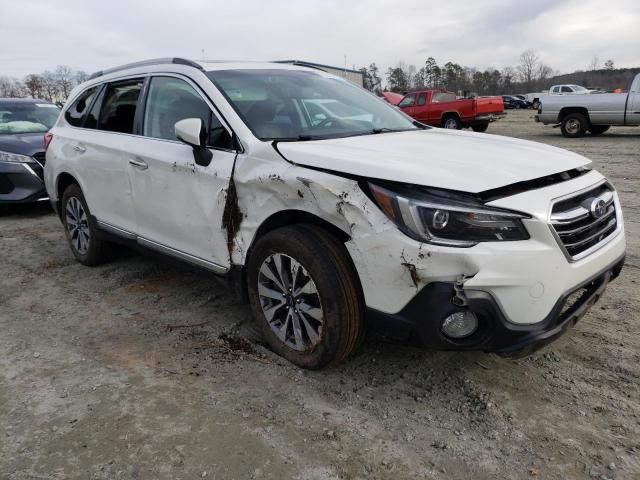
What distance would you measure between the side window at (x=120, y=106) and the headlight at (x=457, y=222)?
2.59m

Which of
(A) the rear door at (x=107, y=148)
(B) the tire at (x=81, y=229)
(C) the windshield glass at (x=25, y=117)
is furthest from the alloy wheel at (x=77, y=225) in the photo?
(C) the windshield glass at (x=25, y=117)

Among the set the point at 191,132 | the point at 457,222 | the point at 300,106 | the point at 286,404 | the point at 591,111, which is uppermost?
the point at 300,106

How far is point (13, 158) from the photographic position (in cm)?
712

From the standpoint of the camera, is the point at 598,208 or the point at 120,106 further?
the point at 120,106

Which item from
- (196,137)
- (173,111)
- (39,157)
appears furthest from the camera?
(39,157)

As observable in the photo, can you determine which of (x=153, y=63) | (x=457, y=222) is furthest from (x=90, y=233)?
(x=457, y=222)

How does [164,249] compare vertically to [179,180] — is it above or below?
below

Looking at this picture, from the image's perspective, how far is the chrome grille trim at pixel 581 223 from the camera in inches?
93.4

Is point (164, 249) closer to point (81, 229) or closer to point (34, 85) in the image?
point (81, 229)

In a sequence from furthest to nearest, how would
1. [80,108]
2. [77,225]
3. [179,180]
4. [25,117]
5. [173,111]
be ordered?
[25,117] → [77,225] → [80,108] → [173,111] → [179,180]

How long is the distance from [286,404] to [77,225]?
10.5 feet

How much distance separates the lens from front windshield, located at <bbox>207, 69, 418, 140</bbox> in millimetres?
3189

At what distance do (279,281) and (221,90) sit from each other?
1298 millimetres

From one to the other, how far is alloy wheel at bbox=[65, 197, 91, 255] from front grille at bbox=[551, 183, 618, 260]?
3.93 meters
